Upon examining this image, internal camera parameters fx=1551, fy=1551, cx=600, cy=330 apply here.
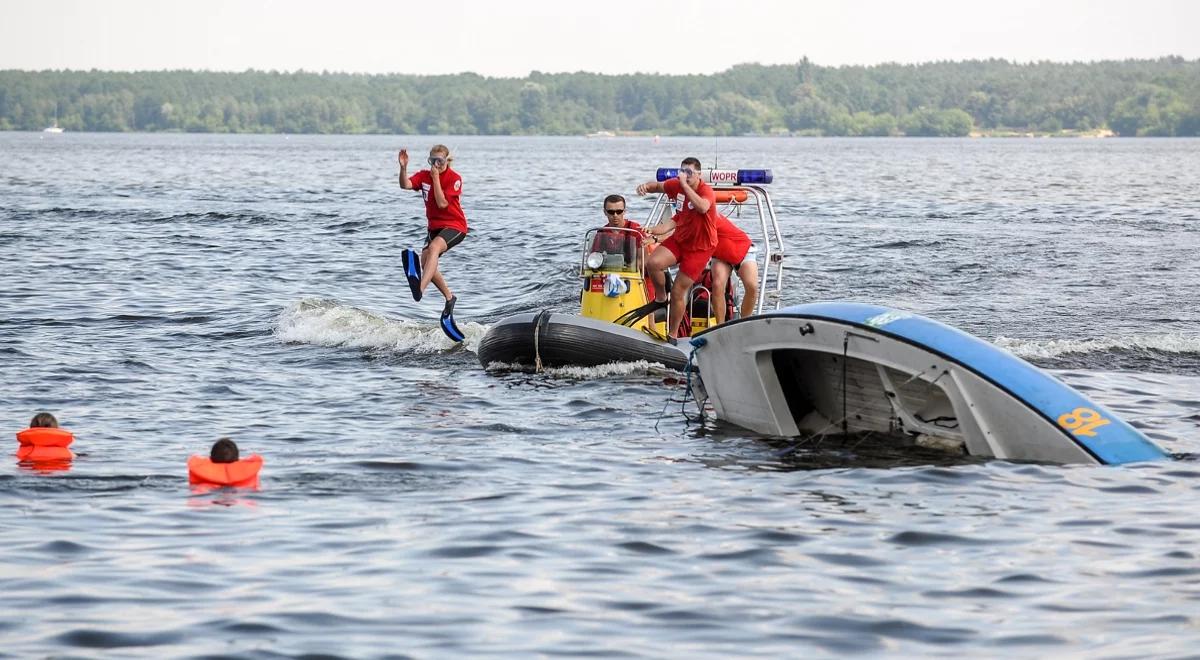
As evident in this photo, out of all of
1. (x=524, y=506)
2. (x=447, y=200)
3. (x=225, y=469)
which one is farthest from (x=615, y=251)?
(x=225, y=469)

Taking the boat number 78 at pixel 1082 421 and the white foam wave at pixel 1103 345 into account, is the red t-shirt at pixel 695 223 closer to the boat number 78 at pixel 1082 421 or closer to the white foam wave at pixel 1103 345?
the white foam wave at pixel 1103 345

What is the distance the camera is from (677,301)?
15.3 m

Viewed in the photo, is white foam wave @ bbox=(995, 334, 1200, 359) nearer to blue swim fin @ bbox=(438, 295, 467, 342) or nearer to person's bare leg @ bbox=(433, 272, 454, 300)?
blue swim fin @ bbox=(438, 295, 467, 342)

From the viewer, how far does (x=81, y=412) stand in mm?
12523

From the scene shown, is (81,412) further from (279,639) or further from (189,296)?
(189,296)

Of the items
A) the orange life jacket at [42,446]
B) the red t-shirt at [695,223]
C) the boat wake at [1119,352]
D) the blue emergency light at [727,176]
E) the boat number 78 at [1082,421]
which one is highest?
the blue emergency light at [727,176]

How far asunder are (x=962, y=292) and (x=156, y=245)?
16.3 meters

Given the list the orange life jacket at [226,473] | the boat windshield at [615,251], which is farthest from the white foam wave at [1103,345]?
the orange life jacket at [226,473]

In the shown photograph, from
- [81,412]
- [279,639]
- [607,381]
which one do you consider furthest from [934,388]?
[81,412]

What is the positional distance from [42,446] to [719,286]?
696 centimetres

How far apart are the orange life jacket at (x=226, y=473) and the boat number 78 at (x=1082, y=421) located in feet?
17.0

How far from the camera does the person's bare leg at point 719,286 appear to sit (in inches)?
596

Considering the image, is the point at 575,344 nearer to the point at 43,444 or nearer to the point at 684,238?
the point at 684,238

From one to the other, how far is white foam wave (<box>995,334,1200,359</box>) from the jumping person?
5957mm
